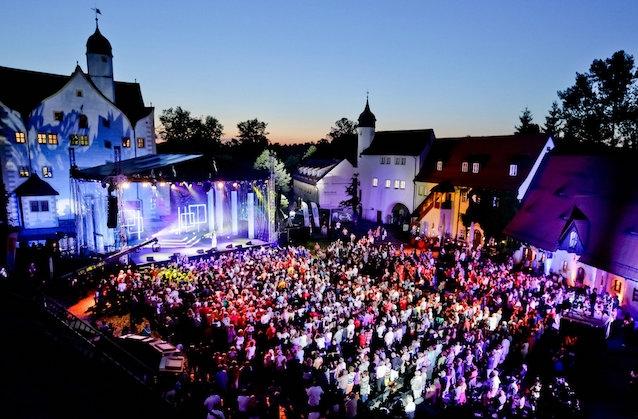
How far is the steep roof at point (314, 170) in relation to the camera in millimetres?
40438

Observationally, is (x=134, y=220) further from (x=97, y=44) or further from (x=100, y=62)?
(x=97, y=44)

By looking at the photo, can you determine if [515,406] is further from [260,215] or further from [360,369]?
[260,215]

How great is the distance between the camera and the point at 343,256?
2244 centimetres

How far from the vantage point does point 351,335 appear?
12570 mm

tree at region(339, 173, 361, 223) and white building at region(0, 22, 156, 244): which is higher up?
white building at region(0, 22, 156, 244)

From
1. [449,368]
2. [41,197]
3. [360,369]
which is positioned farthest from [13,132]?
[449,368]

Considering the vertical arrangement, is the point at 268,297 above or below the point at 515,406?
above

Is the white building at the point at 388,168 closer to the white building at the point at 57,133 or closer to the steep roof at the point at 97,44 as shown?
the white building at the point at 57,133

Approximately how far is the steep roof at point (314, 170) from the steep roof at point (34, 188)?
2272cm

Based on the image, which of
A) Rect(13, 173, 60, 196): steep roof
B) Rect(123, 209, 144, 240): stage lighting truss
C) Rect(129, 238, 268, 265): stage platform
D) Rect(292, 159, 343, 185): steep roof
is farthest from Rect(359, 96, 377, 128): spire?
Rect(13, 173, 60, 196): steep roof

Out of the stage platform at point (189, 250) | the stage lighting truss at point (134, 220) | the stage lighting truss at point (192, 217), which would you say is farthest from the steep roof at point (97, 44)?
the stage platform at point (189, 250)

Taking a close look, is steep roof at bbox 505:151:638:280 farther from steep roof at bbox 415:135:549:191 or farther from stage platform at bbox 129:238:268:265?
stage platform at bbox 129:238:268:265

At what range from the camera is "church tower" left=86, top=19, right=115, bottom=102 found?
30203 millimetres

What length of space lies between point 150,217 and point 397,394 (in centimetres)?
2512
